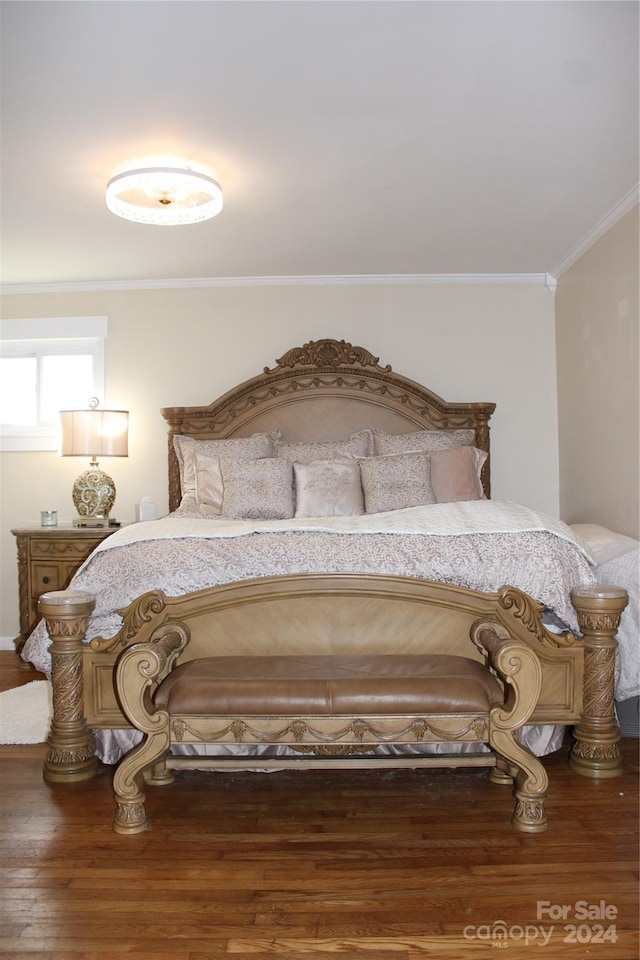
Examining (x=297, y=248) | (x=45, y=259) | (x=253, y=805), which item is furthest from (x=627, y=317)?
(x=45, y=259)

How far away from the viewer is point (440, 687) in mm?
2230

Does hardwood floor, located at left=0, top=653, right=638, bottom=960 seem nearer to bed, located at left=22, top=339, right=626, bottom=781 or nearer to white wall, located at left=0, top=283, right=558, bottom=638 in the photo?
bed, located at left=22, top=339, right=626, bottom=781

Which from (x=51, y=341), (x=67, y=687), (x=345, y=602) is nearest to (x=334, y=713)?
(x=345, y=602)

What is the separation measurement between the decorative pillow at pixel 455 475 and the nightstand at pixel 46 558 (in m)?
1.95

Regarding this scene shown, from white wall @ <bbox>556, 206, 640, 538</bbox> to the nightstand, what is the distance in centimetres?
284

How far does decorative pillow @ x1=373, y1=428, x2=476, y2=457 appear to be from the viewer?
451cm

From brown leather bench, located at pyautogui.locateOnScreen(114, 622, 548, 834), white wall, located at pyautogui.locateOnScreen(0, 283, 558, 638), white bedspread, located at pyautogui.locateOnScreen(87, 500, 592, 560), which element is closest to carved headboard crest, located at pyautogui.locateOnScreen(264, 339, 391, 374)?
white wall, located at pyautogui.locateOnScreen(0, 283, 558, 638)

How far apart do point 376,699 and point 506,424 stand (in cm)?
319

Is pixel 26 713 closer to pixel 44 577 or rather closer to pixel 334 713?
pixel 44 577

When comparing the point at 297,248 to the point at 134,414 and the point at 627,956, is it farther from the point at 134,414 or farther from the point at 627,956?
the point at 627,956

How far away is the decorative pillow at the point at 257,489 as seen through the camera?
4.04 metres

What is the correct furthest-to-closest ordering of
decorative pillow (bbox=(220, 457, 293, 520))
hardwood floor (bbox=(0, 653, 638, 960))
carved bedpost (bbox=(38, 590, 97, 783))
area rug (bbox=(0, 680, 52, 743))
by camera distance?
1. decorative pillow (bbox=(220, 457, 293, 520))
2. area rug (bbox=(0, 680, 52, 743))
3. carved bedpost (bbox=(38, 590, 97, 783))
4. hardwood floor (bbox=(0, 653, 638, 960))

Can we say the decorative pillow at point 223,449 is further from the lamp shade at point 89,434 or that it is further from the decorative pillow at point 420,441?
the decorative pillow at point 420,441

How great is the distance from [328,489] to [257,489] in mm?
384
